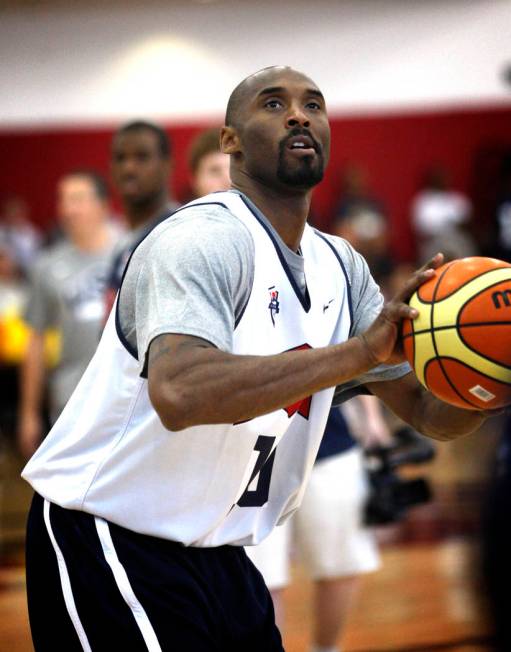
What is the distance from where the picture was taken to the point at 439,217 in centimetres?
1395

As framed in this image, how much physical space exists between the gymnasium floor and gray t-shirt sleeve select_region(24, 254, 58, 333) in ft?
4.65

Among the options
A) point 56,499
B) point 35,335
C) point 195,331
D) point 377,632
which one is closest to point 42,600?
point 56,499

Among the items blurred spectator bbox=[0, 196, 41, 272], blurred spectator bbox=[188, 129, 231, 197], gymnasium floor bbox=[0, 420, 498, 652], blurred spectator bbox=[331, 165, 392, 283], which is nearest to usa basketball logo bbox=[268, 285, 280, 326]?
gymnasium floor bbox=[0, 420, 498, 652]

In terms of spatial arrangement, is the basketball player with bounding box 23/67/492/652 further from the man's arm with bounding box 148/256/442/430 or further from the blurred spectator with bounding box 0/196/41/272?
the blurred spectator with bounding box 0/196/41/272

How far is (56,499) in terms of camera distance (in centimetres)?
252

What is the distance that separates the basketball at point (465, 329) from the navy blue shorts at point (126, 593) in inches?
28.1

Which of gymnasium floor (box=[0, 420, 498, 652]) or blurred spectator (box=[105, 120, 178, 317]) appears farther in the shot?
gymnasium floor (box=[0, 420, 498, 652])


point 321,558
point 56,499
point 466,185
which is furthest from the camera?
point 466,185

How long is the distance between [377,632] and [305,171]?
3017mm

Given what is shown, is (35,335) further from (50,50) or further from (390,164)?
(390,164)

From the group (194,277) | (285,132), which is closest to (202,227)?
(194,277)

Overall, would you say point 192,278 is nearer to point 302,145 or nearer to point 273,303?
point 273,303

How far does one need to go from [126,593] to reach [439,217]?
1198cm

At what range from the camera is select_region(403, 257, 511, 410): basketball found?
2334 mm
